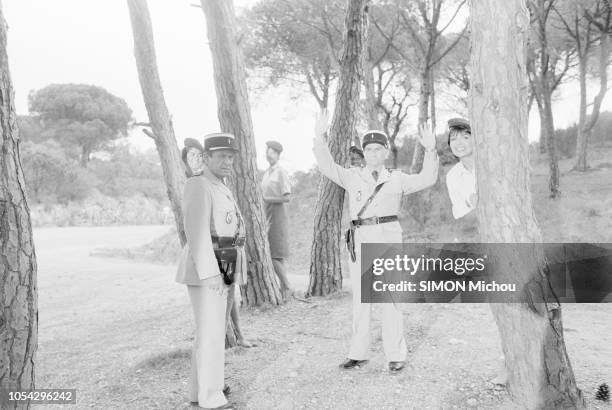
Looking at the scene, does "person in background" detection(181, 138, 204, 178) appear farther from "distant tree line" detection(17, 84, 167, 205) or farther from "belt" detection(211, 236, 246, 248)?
"distant tree line" detection(17, 84, 167, 205)

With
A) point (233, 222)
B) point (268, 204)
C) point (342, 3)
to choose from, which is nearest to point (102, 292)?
point (268, 204)

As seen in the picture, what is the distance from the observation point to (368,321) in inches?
160

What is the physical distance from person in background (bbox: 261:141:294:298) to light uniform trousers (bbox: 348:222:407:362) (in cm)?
268

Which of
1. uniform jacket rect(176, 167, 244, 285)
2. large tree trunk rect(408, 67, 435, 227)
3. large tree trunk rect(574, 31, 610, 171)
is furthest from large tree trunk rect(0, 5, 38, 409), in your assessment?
large tree trunk rect(574, 31, 610, 171)

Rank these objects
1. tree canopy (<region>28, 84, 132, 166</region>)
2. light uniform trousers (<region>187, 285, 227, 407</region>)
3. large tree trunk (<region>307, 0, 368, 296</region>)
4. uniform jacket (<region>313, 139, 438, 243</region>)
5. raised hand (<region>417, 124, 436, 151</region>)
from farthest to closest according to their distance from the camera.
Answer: tree canopy (<region>28, 84, 132, 166</region>) < large tree trunk (<region>307, 0, 368, 296</region>) < uniform jacket (<region>313, 139, 438, 243</region>) < raised hand (<region>417, 124, 436, 151</region>) < light uniform trousers (<region>187, 285, 227, 407</region>)

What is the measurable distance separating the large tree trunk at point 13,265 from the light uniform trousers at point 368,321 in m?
2.26

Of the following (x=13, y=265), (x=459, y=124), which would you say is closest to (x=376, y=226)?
(x=459, y=124)

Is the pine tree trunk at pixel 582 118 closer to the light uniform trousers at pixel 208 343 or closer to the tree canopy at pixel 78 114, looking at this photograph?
the light uniform trousers at pixel 208 343

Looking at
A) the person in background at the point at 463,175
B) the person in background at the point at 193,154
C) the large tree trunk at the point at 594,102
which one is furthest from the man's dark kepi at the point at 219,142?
the large tree trunk at the point at 594,102

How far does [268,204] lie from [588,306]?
4.36m

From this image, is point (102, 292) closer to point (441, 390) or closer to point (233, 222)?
point (233, 222)

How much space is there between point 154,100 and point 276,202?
234cm

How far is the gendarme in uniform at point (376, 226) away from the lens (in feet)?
13.1

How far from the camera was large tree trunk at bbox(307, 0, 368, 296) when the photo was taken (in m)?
6.32
